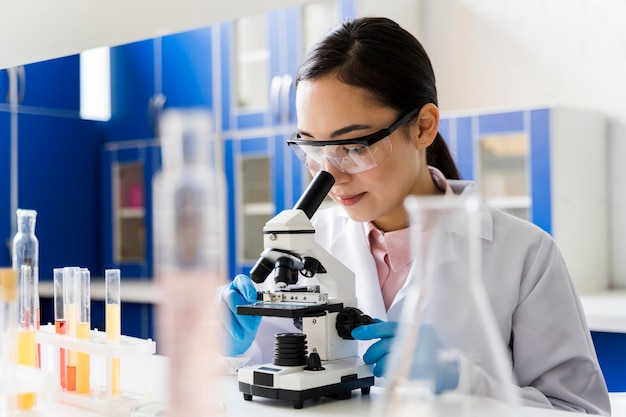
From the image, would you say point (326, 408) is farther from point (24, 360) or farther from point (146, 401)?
point (24, 360)

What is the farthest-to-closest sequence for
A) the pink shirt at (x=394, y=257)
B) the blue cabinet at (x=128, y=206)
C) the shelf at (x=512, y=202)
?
1. the blue cabinet at (x=128, y=206)
2. the shelf at (x=512, y=202)
3. the pink shirt at (x=394, y=257)

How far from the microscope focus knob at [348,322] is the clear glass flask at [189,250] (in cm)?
69

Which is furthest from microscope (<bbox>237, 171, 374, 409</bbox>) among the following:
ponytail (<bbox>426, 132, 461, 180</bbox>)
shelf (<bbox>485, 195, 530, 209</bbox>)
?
shelf (<bbox>485, 195, 530, 209</bbox>)

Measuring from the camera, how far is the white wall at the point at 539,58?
3.79 meters

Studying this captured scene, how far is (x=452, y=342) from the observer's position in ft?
2.10

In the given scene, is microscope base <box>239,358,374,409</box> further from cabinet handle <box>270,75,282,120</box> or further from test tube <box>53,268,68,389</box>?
cabinet handle <box>270,75,282,120</box>

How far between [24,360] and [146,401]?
185 millimetres

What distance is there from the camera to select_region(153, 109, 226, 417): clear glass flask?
59 centimetres

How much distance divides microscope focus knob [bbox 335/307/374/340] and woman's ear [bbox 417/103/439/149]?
54 centimetres

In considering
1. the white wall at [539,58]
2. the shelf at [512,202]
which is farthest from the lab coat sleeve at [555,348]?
the white wall at [539,58]

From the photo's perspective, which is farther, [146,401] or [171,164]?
[146,401]

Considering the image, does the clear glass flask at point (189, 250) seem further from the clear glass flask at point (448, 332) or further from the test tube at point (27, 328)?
the test tube at point (27, 328)

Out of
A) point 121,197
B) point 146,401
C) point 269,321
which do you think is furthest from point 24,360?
point 121,197

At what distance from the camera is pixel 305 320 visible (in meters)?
1.32
